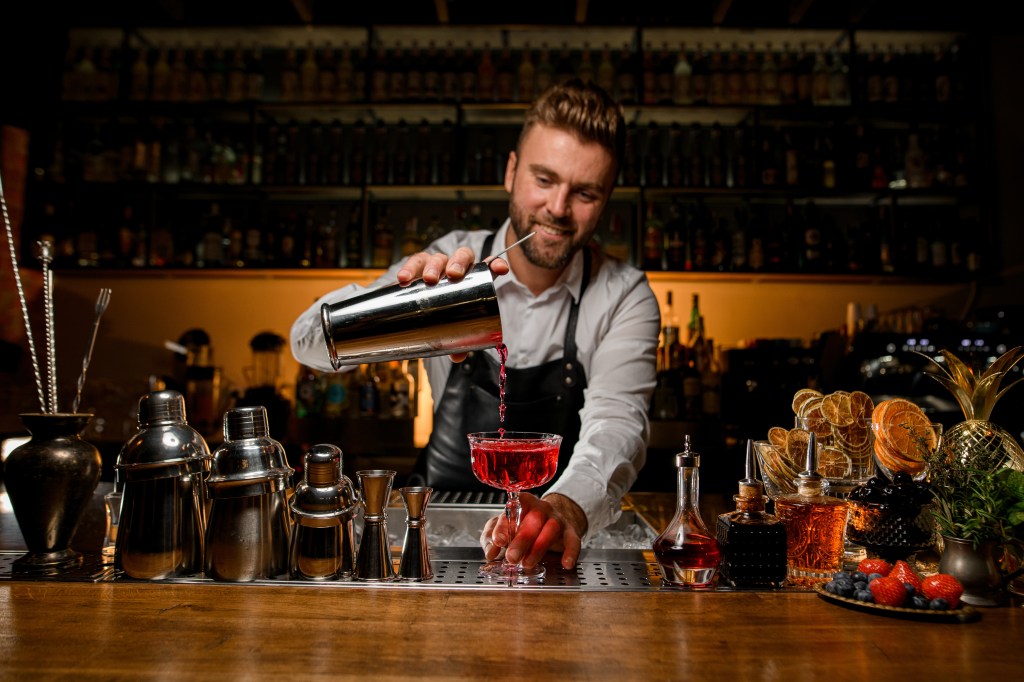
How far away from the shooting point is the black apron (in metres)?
1.85

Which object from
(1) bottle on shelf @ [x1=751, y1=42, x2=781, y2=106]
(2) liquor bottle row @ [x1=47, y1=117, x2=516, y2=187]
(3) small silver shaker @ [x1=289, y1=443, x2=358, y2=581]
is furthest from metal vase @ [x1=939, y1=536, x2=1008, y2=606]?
(1) bottle on shelf @ [x1=751, y1=42, x2=781, y2=106]

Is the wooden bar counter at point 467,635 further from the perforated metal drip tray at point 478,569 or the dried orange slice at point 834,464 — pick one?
the dried orange slice at point 834,464

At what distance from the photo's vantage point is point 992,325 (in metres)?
2.56

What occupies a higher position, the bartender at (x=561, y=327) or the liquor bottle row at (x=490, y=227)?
the liquor bottle row at (x=490, y=227)

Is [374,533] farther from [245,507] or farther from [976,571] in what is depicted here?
[976,571]

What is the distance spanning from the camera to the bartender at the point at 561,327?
1566mm

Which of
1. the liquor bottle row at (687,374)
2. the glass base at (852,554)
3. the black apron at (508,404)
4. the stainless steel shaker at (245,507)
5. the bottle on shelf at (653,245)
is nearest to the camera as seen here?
the stainless steel shaker at (245,507)

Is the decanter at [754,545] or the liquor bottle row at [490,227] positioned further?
the liquor bottle row at [490,227]

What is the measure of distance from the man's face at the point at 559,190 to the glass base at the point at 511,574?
35.0 inches

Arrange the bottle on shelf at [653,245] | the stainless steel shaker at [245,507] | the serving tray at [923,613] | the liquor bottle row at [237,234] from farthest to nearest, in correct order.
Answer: the liquor bottle row at [237,234]
the bottle on shelf at [653,245]
the stainless steel shaker at [245,507]
the serving tray at [923,613]

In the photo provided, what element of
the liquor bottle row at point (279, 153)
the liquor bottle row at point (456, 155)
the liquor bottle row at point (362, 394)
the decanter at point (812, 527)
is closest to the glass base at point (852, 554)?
the decanter at point (812, 527)

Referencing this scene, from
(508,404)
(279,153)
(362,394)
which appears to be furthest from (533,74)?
(508,404)

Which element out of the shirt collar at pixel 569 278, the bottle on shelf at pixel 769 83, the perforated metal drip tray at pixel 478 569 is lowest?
the perforated metal drip tray at pixel 478 569

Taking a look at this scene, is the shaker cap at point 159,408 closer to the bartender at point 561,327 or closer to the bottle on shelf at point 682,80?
the bartender at point 561,327
